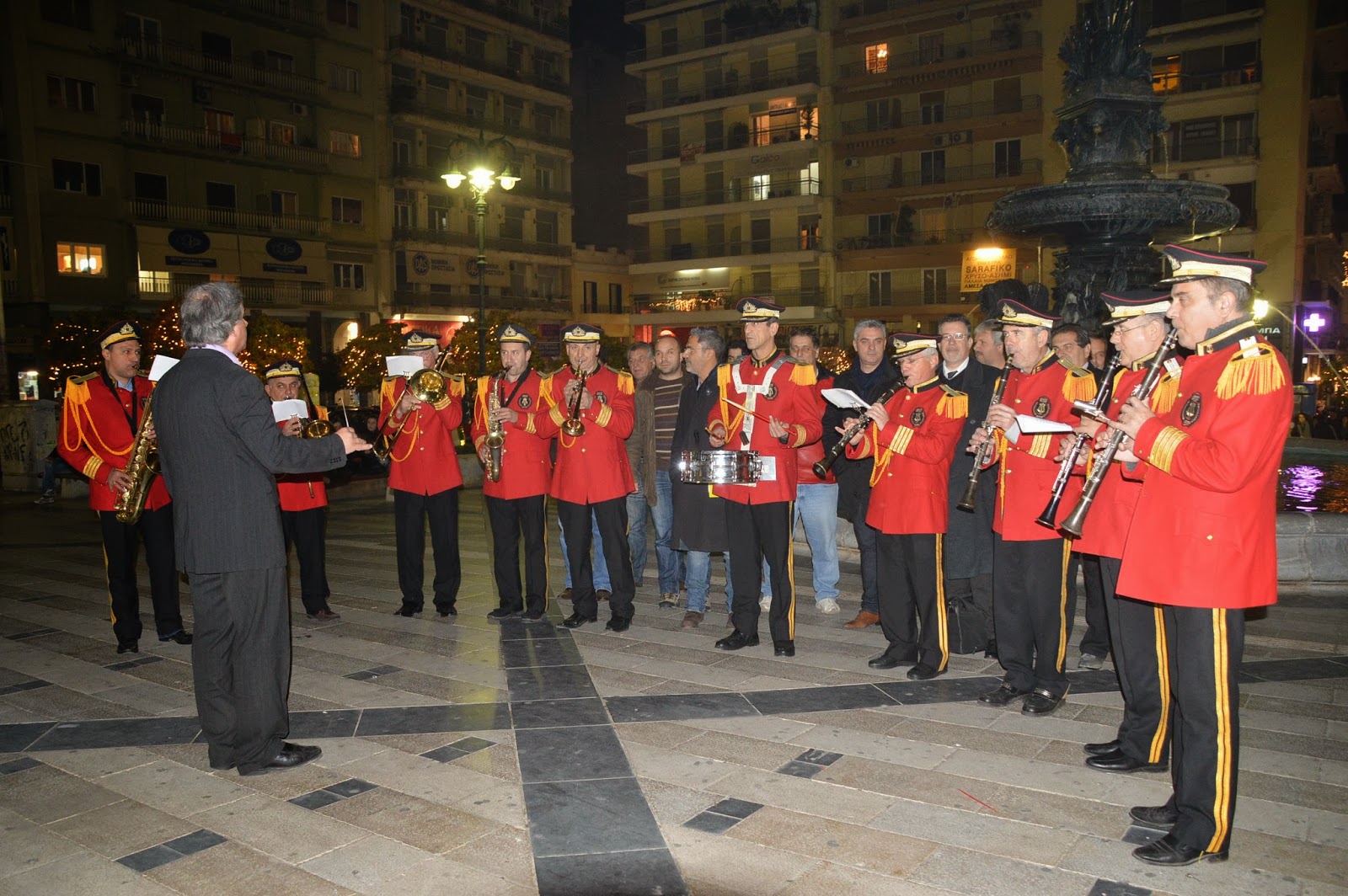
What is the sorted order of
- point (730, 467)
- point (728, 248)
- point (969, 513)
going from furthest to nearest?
point (728, 248) → point (969, 513) → point (730, 467)

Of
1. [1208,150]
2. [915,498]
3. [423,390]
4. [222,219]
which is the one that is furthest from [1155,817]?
[222,219]

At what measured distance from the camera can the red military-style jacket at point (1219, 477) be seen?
3.97 metres

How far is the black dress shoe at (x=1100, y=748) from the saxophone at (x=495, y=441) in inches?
190

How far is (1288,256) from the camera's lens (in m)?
40.4

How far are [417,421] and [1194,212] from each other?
8.19 meters

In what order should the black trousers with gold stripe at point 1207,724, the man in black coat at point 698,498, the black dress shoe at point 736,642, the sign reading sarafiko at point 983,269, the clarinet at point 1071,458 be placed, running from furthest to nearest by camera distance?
the sign reading sarafiko at point 983,269, the man in black coat at point 698,498, the black dress shoe at point 736,642, the clarinet at point 1071,458, the black trousers with gold stripe at point 1207,724

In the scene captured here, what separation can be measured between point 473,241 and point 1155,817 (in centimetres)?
5250

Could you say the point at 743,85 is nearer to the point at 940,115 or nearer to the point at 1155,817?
the point at 940,115

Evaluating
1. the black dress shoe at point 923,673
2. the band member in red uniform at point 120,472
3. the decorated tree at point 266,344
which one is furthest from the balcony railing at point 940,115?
the band member in red uniform at point 120,472

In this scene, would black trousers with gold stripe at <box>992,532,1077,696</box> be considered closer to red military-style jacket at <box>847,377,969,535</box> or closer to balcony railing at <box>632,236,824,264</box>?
red military-style jacket at <box>847,377,969,535</box>

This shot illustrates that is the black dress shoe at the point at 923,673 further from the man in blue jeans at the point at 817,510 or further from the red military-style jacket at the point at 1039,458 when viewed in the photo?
the man in blue jeans at the point at 817,510

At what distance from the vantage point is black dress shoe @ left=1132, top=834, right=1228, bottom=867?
13.3ft

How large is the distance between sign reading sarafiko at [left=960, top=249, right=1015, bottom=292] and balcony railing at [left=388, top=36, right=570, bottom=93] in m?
29.3

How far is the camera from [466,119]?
53469 mm
